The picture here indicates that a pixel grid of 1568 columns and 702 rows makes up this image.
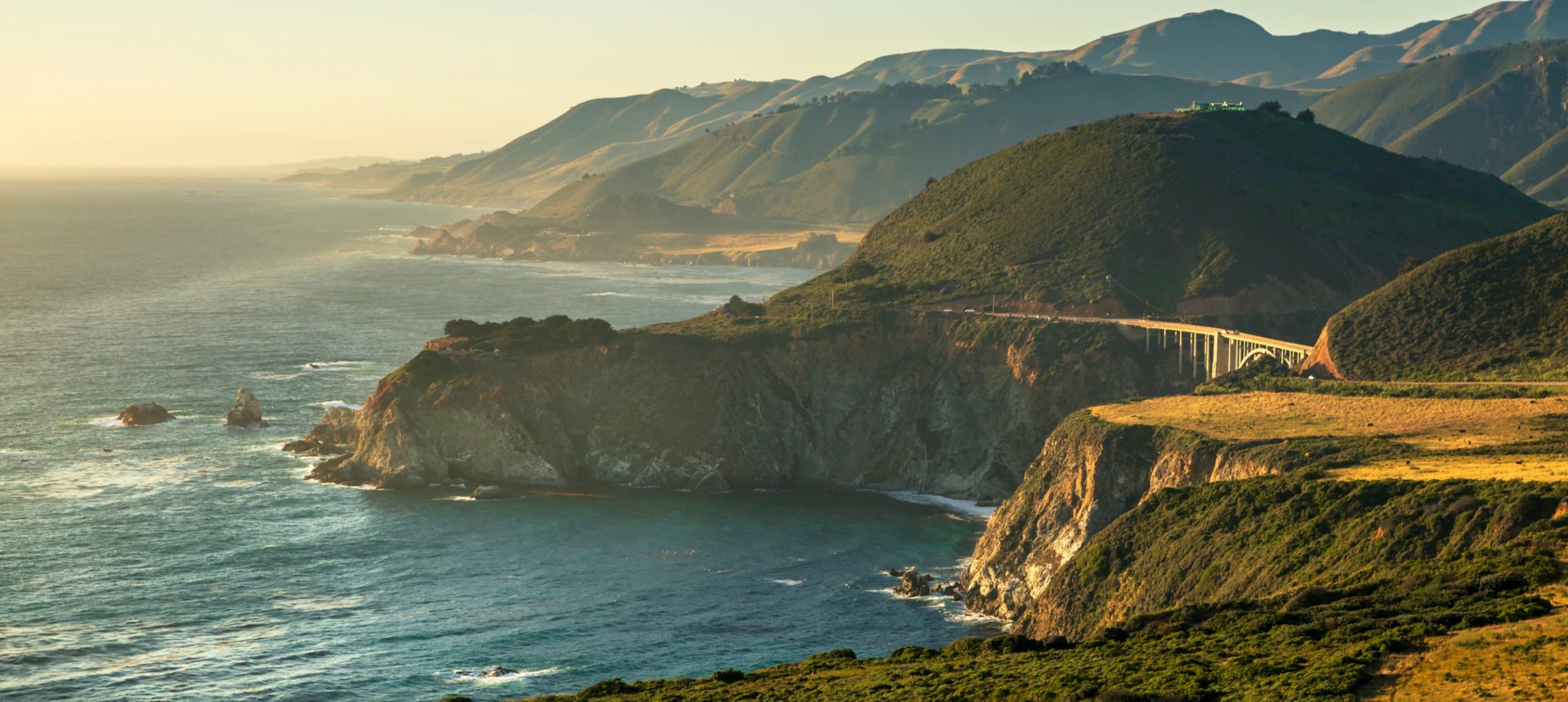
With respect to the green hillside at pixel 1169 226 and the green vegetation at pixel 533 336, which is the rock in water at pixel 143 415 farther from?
the green hillside at pixel 1169 226

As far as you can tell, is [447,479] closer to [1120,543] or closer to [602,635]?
[602,635]

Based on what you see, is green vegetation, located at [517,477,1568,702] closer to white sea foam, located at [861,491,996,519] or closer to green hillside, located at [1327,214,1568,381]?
white sea foam, located at [861,491,996,519]

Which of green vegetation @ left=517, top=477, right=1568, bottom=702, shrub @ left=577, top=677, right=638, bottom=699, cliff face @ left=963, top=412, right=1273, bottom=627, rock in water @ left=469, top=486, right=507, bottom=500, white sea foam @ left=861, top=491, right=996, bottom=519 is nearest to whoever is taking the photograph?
green vegetation @ left=517, top=477, right=1568, bottom=702

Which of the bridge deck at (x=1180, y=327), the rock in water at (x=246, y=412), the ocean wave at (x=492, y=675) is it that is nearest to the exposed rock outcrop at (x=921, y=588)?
the ocean wave at (x=492, y=675)

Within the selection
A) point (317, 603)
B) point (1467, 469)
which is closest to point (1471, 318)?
point (1467, 469)

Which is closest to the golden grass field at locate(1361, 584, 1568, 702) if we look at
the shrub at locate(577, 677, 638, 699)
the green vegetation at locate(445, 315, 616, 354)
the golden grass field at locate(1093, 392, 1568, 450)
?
the shrub at locate(577, 677, 638, 699)

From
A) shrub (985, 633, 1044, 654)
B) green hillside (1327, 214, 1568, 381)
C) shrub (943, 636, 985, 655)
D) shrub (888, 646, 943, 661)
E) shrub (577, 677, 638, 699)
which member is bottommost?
shrub (577, 677, 638, 699)

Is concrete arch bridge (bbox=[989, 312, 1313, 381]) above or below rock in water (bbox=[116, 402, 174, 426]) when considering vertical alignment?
above
